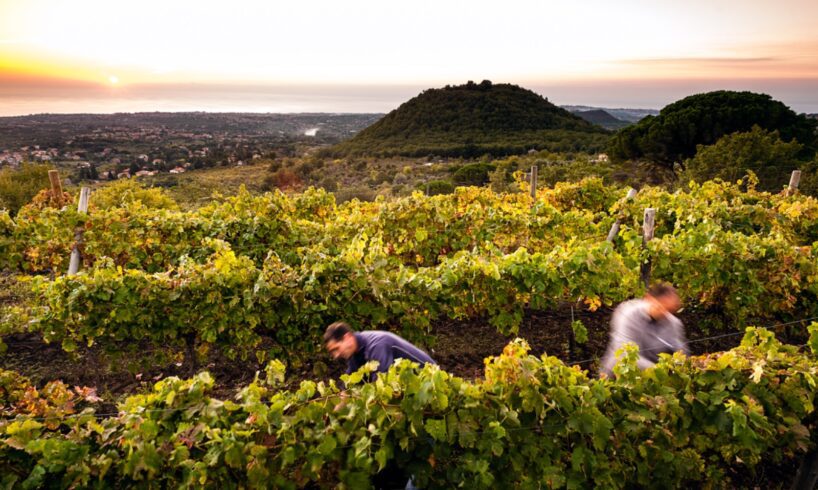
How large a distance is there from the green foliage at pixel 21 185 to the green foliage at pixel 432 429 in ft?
85.3

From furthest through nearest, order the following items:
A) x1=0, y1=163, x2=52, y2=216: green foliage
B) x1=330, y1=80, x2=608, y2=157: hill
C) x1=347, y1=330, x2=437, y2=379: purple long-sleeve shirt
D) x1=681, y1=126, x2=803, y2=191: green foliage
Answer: x1=330, y1=80, x2=608, y2=157: hill, x1=0, y1=163, x2=52, y2=216: green foliage, x1=681, y1=126, x2=803, y2=191: green foliage, x1=347, y1=330, x2=437, y2=379: purple long-sleeve shirt

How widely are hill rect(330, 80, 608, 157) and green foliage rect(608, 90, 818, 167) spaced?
1118 inches

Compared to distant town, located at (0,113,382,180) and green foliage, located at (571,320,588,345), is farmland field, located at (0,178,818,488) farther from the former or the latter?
distant town, located at (0,113,382,180)

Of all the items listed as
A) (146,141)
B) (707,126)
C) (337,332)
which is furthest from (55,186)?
(146,141)

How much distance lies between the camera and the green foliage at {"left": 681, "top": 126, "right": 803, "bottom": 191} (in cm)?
1911

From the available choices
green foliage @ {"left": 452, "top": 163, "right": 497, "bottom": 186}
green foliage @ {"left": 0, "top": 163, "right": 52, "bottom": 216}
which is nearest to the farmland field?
green foliage @ {"left": 0, "top": 163, "right": 52, "bottom": 216}

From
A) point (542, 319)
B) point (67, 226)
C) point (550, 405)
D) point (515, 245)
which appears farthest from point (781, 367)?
point (67, 226)

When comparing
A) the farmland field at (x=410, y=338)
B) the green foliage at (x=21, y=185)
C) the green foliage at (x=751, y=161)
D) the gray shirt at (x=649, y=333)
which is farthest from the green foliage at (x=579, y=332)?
the green foliage at (x=21, y=185)

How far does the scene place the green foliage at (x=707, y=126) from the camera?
1091 inches

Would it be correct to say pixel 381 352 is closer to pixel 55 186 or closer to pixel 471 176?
pixel 55 186

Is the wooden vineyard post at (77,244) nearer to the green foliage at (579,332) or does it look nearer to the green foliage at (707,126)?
A: the green foliage at (579,332)

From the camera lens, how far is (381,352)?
3.83 metres

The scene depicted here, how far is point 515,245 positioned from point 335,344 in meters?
6.42

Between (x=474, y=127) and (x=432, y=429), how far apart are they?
7578 cm
